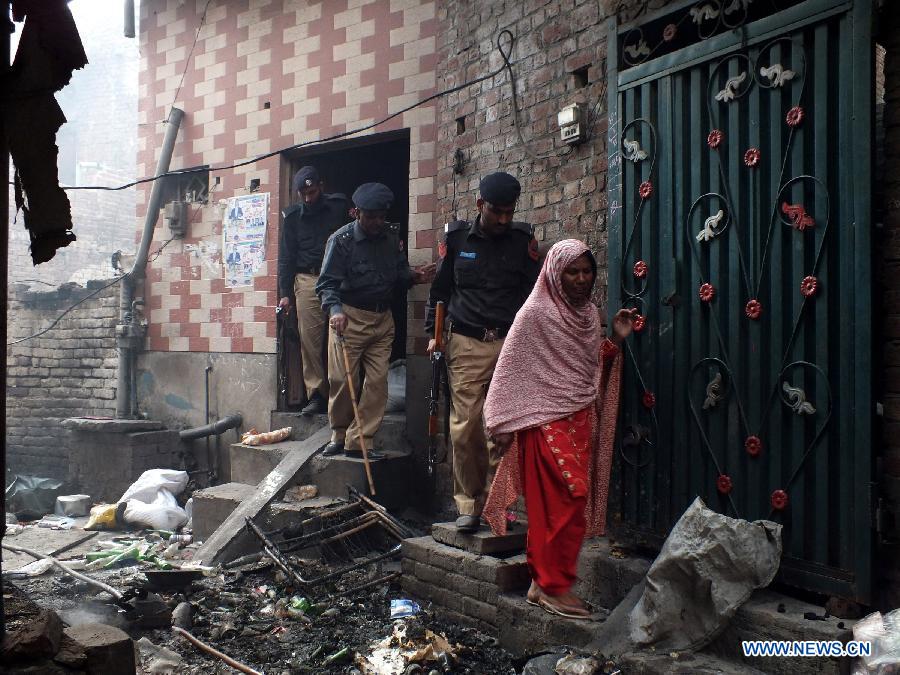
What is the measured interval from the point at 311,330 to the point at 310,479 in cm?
147

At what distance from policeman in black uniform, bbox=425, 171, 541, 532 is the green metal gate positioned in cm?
68

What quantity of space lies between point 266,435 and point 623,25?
15.2 ft

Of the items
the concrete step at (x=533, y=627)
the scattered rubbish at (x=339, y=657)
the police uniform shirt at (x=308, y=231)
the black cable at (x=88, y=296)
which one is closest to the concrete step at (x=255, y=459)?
the police uniform shirt at (x=308, y=231)

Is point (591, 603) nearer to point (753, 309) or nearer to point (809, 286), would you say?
point (753, 309)

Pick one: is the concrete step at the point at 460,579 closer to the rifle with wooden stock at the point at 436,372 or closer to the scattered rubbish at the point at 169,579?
the rifle with wooden stock at the point at 436,372

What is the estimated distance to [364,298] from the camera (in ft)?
20.7

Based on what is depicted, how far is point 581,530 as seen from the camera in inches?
149

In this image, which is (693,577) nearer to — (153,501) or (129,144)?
(153,501)

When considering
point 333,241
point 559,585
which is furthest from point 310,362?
point 559,585

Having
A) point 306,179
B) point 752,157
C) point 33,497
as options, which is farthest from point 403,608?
point 33,497

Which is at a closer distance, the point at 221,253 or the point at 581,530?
the point at 581,530

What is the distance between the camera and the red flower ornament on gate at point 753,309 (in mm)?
3711

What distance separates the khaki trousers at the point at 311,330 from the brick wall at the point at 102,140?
17114 mm

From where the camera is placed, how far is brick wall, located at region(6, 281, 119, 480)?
9.47 m
